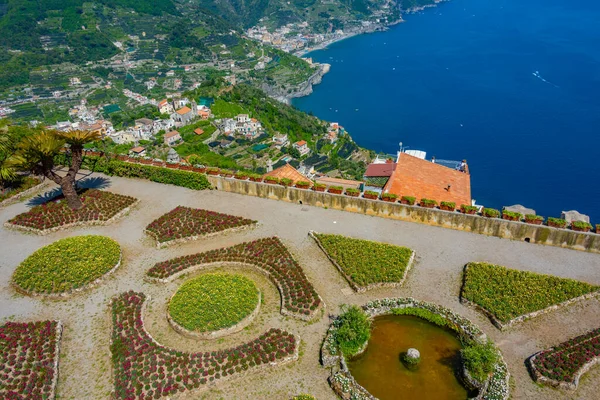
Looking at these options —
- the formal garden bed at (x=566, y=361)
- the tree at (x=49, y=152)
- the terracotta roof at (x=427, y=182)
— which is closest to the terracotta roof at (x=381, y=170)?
the terracotta roof at (x=427, y=182)

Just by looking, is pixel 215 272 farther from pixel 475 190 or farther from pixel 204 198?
pixel 475 190

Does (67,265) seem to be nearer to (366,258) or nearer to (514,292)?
(366,258)

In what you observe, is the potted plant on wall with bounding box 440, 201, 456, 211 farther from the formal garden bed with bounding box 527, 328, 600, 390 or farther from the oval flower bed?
the oval flower bed

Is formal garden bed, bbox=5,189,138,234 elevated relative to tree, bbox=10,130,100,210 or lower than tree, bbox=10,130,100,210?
lower

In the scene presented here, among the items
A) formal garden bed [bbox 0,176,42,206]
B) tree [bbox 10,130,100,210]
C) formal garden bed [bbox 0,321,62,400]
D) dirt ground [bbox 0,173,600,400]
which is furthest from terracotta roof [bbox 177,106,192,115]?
formal garden bed [bbox 0,321,62,400]

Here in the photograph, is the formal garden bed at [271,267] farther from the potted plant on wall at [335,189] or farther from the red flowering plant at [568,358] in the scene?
the red flowering plant at [568,358]

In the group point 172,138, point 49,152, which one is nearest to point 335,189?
point 49,152
